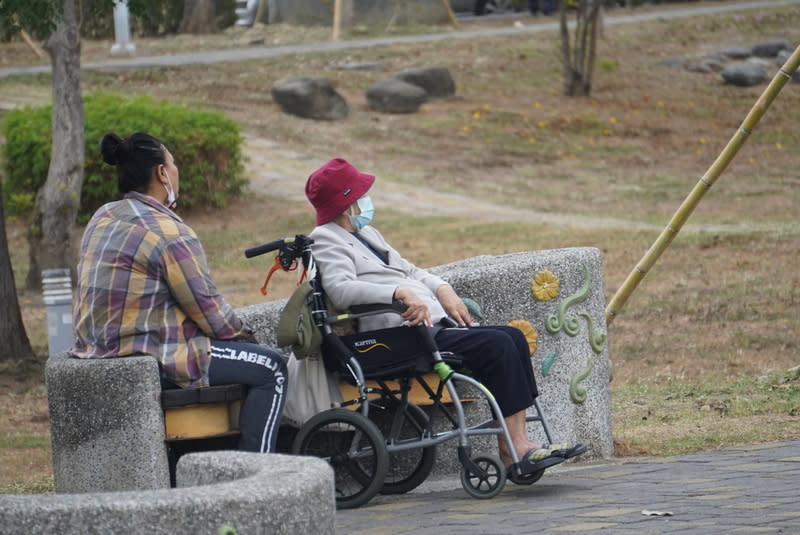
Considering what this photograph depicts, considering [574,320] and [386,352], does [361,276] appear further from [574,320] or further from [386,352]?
[574,320]

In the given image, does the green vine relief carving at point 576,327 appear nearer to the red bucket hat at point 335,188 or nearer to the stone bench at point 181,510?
the red bucket hat at point 335,188

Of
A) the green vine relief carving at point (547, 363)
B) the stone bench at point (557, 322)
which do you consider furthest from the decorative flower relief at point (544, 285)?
the green vine relief carving at point (547, 363)

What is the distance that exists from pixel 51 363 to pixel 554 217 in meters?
12.0

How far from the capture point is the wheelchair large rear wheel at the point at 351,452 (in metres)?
5.36

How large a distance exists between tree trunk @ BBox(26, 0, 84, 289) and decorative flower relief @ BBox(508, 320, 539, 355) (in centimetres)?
856

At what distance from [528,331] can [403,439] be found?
78 cm

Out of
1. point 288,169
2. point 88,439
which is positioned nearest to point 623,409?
point 88,439

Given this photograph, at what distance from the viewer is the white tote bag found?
5.59 meters

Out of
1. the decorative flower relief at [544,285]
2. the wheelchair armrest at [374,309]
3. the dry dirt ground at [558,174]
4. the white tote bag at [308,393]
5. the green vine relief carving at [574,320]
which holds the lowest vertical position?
Result: the dry dirt ground at [558,174]

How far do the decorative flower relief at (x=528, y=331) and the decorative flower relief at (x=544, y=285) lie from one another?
14 cm

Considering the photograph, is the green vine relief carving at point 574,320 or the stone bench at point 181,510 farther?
the green vine relief carving at point 574,320

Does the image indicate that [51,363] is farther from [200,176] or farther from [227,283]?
[200,176]

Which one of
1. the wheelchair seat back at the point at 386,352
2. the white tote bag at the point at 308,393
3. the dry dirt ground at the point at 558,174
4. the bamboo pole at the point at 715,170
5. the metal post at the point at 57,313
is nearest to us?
the wheelchair seat back at the point at 386,352

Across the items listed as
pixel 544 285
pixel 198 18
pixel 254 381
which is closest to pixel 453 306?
pixel 544 285
